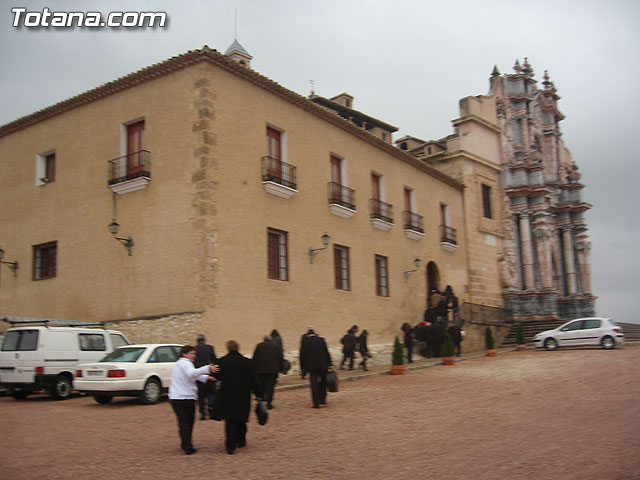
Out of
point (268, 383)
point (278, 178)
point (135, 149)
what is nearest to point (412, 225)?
point (278, 178)

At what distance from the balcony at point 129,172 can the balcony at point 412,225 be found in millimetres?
10935

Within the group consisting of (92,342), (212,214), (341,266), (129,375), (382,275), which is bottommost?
(129,375)

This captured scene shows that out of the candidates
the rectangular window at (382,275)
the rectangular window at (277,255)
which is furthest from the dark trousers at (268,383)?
the rectangular window at (382,275)

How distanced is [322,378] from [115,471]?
221 inches

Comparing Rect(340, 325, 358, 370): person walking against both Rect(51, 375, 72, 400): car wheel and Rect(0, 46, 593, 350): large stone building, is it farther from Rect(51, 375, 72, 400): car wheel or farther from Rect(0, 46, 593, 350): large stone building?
Rect(51, 375, 72, 400): car wheel

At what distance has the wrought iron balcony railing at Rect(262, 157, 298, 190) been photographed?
61.4 ft

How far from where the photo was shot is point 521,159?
112ft

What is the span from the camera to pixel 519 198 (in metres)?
33.5

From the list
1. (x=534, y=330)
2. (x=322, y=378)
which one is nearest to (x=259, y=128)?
(x=322, y=378)

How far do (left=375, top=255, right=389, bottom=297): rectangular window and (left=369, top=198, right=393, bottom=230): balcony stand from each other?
1.18 metres

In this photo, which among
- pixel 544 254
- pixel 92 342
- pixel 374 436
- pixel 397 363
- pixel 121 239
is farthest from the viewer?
pixel 544 254

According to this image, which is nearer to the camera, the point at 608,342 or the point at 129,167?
the point at 129,167

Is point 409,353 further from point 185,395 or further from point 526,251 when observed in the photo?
point 185,395

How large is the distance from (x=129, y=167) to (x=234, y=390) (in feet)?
39.0
